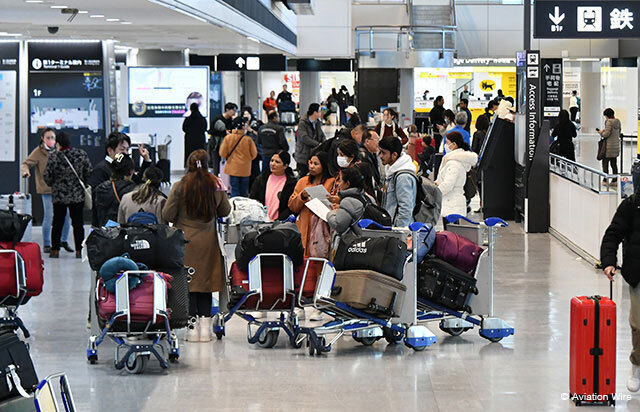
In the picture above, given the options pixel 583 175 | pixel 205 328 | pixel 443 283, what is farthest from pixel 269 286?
pixel 583 175

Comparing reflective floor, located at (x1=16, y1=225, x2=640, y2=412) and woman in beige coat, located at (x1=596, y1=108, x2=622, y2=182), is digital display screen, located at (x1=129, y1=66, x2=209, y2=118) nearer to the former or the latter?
woman in beige coat, located at (x1=596, y1=108, x2=622, y2=182)

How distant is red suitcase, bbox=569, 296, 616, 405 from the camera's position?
6957 mm

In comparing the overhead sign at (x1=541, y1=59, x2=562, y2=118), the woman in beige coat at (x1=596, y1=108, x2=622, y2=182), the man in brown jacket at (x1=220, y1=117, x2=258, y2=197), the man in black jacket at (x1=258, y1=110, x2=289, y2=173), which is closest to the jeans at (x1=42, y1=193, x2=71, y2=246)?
the man in brown jacket at (x1=220, y1=117, x2=258, y2=197)

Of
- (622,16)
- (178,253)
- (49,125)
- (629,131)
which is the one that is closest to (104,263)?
(178,253)

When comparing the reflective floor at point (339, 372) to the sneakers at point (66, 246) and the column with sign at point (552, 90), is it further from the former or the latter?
the column with sign at point (552, 90)

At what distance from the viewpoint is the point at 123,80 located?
26047 millimetres

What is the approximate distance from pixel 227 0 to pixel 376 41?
2002 cm

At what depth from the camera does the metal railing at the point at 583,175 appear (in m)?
13.0

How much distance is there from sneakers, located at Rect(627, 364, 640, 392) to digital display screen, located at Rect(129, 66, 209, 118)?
55.4ft

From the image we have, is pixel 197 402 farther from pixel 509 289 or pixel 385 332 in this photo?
pixel 509 289

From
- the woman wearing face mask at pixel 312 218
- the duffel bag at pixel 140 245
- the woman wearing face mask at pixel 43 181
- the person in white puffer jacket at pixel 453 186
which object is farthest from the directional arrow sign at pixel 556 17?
the duffel bag at pixel 140 245

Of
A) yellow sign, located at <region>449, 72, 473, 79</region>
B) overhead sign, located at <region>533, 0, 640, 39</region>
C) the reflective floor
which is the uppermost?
yellow sign, located at <region>449, 72, 473, 79</region>

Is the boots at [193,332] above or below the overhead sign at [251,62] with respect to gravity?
below

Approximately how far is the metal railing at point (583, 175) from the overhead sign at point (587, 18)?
1627 mm
